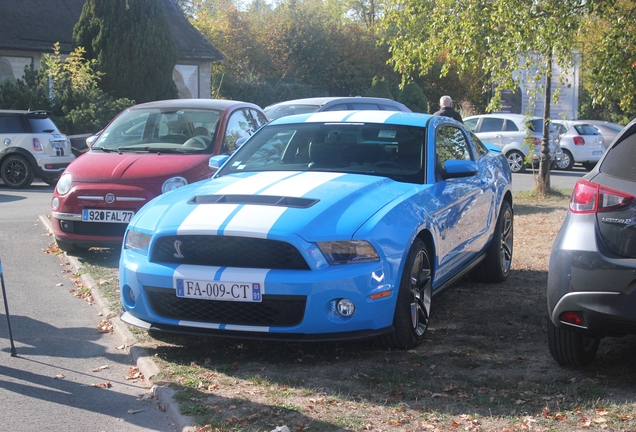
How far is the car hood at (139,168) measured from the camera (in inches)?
331

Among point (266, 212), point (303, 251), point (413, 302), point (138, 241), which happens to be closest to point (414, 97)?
point (413, 302)

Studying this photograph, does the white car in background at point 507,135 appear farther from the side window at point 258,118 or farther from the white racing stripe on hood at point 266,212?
the white racing stripe on hood at point 266,212

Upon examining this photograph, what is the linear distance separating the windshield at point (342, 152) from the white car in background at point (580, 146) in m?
18.7

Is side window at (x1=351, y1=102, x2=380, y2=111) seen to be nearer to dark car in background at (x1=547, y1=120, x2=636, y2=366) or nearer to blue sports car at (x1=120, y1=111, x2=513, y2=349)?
blue sports car at (x1=120, y1=111, x2=513, y2=349)

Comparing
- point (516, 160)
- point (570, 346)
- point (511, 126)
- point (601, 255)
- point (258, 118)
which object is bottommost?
point (516, 160)

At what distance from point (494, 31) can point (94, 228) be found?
6.87 metres

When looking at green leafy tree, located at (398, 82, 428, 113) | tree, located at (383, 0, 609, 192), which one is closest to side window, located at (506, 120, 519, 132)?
tree, located at (383, 0, 609, 192)

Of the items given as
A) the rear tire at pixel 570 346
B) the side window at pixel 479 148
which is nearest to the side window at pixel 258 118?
the side window at pixel 479 148

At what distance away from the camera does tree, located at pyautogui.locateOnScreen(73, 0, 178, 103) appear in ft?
84.8

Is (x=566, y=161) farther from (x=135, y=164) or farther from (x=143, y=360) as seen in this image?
(x=143, y=360)

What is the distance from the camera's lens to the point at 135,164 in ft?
28.3

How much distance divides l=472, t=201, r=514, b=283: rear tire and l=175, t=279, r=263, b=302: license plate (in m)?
3.53

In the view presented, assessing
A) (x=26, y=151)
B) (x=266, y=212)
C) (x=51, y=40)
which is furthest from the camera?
(x=51, y=40)

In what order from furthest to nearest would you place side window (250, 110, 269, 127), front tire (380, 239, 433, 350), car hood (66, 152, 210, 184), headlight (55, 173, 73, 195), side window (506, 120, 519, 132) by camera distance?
side window (506, 120, 519, 132), side window (250, 110, 269, 127), headlight (55, 173, 73, 195), car hood (66, 152, 210, 184), front tire (380, 239, 433, 350)
